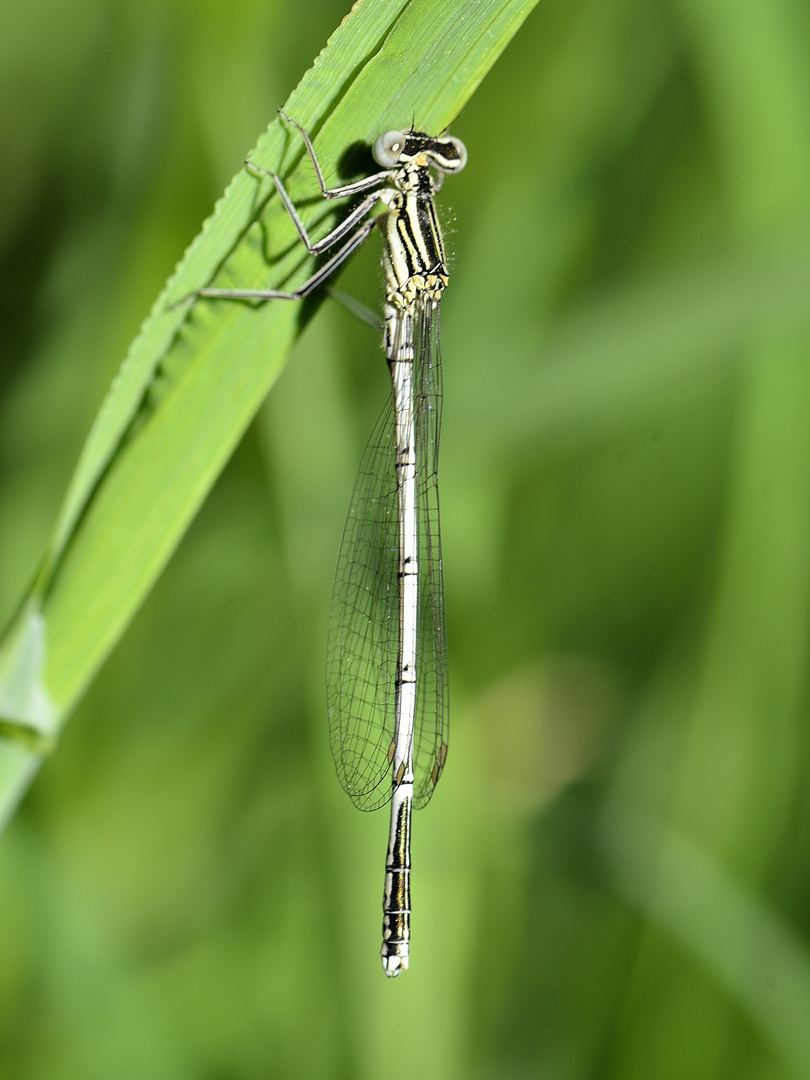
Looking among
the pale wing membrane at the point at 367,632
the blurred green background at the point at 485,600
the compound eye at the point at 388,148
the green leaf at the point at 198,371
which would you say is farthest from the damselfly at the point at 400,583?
the green leaf at the point at 198,371

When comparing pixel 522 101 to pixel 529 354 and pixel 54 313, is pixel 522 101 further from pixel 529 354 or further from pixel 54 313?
pixel 54 313

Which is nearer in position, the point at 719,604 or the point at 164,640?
the point at 719,604

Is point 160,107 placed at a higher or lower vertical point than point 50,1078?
higher

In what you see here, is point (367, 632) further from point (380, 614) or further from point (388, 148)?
point (388, 148)

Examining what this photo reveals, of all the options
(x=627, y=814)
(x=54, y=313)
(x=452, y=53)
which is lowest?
(x=627, y=814)

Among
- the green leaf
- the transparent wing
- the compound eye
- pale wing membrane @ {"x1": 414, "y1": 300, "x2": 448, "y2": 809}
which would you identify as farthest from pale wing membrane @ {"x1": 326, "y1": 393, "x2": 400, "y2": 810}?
the green leaf

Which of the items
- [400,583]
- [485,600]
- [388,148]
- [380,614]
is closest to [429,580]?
[400,583]

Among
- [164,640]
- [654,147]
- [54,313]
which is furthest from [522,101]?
[164,640]
